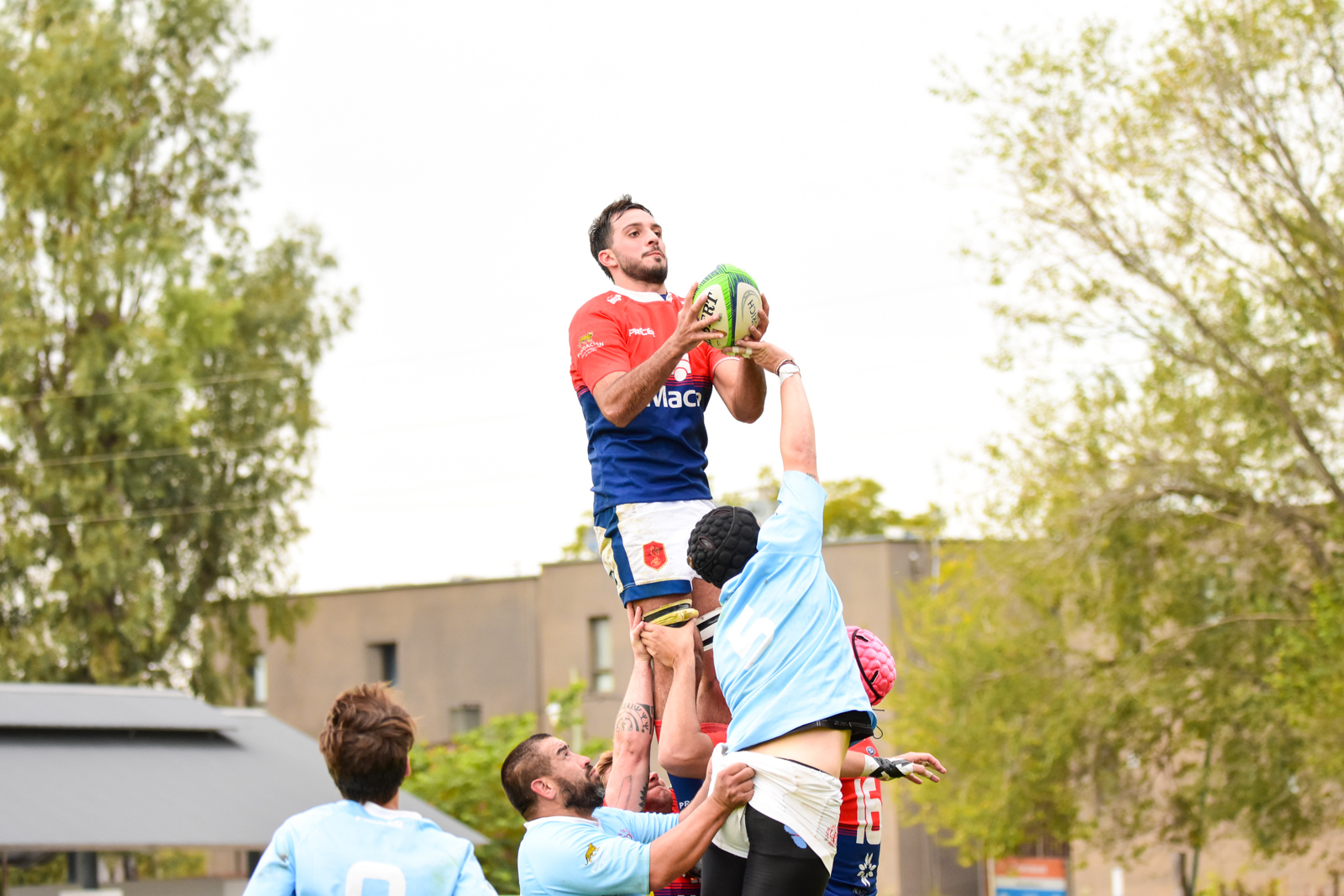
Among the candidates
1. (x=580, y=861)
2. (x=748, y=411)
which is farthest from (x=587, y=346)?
(x=580, y=861)

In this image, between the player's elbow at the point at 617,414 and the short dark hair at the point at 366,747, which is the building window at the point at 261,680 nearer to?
the player's elbow at the point at 617,414

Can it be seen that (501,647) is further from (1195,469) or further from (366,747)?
(366,747)

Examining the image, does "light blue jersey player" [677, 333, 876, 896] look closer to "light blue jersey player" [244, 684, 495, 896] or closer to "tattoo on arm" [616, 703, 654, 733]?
"light blue jersey player" [244, 684, 495, 896]

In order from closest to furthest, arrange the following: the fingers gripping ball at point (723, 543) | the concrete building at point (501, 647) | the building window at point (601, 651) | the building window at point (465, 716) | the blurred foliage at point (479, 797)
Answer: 1. the fingers gripping ball at point (723, 543)
2. the blurred foliage at point (479, 797)
3. the concrete building at point (501, 647)
4. the building window at point (601, 651)
5. the building window at point (465, 716)

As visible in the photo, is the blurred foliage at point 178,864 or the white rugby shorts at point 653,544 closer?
the white rugby shorts at point 653,544

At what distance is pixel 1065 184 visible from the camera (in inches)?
886

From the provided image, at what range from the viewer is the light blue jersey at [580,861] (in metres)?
4.75

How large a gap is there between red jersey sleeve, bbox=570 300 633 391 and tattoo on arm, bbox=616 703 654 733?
→ 4.17ft

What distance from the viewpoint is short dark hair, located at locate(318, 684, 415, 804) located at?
4.22 metres

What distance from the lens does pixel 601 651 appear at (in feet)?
152

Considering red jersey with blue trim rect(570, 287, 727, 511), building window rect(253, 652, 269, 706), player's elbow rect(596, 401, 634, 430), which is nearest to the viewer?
player's elbow rect(596, 401, 634, 430)

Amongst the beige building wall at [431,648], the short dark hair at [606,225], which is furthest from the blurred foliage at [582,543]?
the short dark hair at [606,225]

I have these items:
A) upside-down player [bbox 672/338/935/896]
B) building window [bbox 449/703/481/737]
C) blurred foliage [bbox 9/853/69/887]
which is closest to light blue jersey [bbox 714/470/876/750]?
upside-down player [bbox 672/338/935/896]

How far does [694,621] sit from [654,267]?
4.90ft
